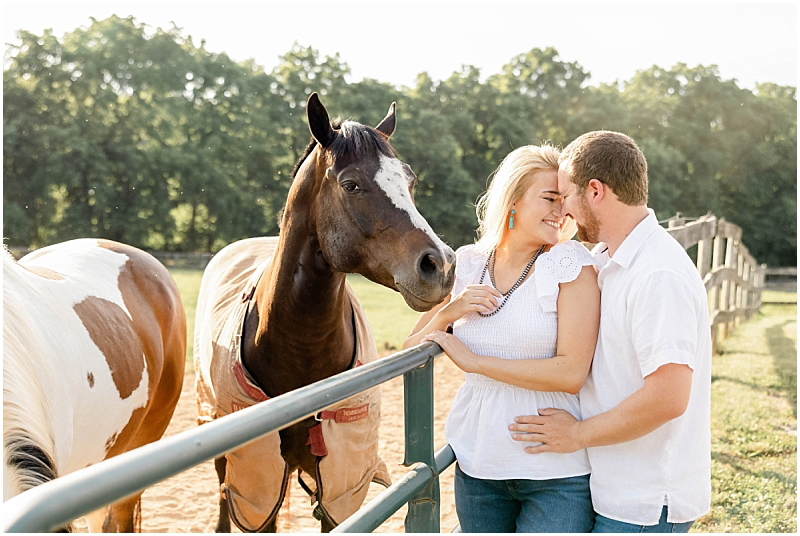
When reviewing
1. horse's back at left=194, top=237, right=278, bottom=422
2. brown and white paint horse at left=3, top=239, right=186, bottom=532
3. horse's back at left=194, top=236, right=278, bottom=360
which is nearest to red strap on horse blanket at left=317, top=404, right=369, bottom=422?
horse's back at left=194, top=237, right=278, bottom=422

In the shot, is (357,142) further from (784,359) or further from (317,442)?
(784,359)

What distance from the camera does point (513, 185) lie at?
6.11ft

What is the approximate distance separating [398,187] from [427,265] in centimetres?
34

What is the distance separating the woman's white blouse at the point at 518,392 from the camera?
5.56ft

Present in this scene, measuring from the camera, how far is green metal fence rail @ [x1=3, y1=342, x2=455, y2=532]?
2.03ft

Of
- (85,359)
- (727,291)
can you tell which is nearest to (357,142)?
(85,359)

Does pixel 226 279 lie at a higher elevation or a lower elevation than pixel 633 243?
lower

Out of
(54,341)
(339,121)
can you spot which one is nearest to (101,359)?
(54,341)

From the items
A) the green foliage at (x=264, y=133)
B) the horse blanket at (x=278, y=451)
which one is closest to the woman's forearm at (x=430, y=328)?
the horse blanket at (x=278, y=451)

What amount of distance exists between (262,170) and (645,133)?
22.9 meters

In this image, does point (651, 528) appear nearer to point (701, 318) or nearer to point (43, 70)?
point (701, 318)

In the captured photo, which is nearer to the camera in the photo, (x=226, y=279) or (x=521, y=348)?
(x=521, y=348)

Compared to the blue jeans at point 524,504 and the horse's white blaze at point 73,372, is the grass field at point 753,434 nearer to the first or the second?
the blue jeans at point 524,504

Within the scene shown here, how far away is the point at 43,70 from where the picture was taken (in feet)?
106
